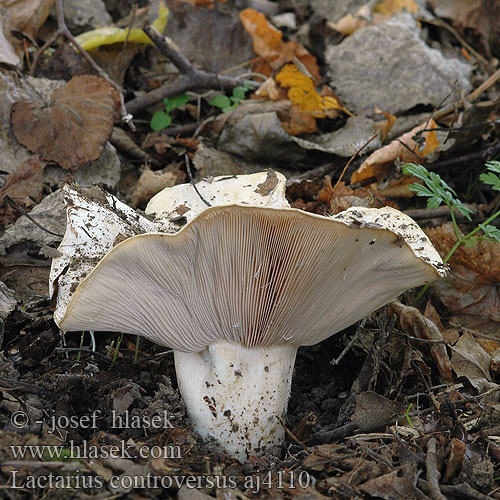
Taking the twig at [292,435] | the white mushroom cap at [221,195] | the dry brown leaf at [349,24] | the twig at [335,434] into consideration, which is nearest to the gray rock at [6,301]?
the white mushroom cap at [221,195]

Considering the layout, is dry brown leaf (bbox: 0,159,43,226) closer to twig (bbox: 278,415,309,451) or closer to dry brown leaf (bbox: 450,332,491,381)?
twig (bbox: 278,415,309,451)

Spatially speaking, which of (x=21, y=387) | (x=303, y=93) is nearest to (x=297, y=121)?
(x=303, y=93)

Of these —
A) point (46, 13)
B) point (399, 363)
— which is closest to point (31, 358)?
point (399, 363)

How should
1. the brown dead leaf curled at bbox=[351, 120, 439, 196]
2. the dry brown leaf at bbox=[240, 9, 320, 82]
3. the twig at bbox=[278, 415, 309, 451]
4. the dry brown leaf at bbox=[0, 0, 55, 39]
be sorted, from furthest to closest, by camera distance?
the dry brown leaf at bbox=[240, 9, 320, 82], the dry brown leaf at bbox=[0, 0, 55, 39], the brown dead leaf curled at bbox=[351, 120, 439, 196], the twig at bbox=[278, 415, 309, 451]

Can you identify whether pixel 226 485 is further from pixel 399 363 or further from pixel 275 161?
pixel 275 161

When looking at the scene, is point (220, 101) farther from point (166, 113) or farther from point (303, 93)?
point (303, 93)

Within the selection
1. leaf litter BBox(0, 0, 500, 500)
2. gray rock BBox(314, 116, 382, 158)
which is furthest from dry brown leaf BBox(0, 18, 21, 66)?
gray rock BBox(314, 116, 382, 158)

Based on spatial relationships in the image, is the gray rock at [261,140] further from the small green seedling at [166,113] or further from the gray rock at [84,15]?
the gray rock at [84,15]

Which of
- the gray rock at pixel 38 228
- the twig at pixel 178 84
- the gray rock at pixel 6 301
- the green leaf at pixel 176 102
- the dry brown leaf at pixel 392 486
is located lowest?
the dry brown leaf at pixel 392 486
